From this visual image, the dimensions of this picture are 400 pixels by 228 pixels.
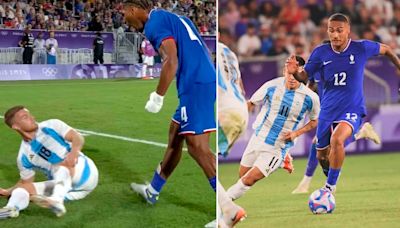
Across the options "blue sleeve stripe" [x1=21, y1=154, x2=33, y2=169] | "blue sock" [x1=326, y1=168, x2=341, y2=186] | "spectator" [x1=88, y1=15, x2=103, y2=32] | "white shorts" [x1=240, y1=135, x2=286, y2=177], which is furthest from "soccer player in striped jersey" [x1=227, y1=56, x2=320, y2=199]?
"spectator" [x1=88, y1=15, x2=103, y2=32]

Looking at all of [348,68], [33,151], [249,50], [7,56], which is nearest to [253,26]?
[249,50]

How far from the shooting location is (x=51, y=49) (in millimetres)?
5262

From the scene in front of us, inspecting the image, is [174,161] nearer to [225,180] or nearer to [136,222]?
[136,222]

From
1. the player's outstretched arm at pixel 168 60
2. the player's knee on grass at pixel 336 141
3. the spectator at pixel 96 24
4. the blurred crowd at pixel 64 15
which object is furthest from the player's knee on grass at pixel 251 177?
the spectator at pixel 96 24

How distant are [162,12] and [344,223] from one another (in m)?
0.78

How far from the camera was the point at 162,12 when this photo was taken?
1604mm

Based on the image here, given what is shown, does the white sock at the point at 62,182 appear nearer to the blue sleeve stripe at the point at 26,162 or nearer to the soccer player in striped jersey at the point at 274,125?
the blue sleeve stripe at the point at 26,162

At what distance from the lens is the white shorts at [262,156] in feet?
4.53

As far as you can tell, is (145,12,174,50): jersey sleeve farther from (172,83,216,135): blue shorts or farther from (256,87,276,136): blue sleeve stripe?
(256,87,276,136): blue sleeve stripe

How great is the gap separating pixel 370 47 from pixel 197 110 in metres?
Answer: 0.53

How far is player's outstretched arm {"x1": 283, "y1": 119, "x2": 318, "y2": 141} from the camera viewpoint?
139 cm

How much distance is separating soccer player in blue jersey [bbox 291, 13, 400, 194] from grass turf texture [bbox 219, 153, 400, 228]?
0.04m

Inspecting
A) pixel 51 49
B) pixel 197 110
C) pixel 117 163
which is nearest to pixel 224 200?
pixel 197 110

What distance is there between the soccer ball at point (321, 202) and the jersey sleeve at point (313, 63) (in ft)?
1.06
